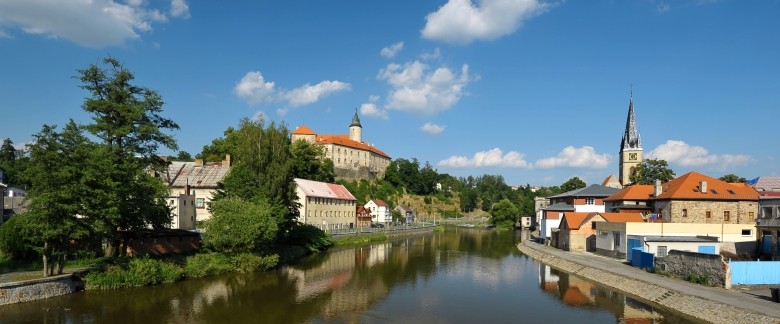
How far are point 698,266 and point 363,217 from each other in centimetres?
6060

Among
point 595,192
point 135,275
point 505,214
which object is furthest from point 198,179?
point 505,214

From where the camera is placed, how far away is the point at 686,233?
3959 centimetres

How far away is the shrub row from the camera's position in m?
27.6

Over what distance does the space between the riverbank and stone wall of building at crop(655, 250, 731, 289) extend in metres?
0.69

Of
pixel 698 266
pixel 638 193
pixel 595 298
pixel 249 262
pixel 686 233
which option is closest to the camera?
pixel 698 266

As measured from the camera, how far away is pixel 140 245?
3397 centimetres

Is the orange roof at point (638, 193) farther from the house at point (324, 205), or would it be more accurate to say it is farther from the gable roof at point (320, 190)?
the gable roof at point (320, 190)

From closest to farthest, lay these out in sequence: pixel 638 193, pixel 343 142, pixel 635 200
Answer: pixel 635 200
pixel 638 193
pixel 343 142

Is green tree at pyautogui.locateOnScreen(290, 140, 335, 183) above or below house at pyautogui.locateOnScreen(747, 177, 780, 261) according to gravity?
above

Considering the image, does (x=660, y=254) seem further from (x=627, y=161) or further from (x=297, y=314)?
(x=627, y=161)

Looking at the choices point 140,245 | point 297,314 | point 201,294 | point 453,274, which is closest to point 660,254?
point 453,274

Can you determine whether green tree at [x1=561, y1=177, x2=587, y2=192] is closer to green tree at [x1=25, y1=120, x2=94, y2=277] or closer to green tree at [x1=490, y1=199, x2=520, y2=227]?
green tree at [x1=490, y1=199, x2=520, y2=227]

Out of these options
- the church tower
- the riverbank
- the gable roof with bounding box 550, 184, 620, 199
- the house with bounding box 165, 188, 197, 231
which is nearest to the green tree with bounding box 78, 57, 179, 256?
the house with bounding box 165, 188, 197, 231

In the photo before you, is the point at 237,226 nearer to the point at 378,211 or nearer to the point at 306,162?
the point at 306,162
